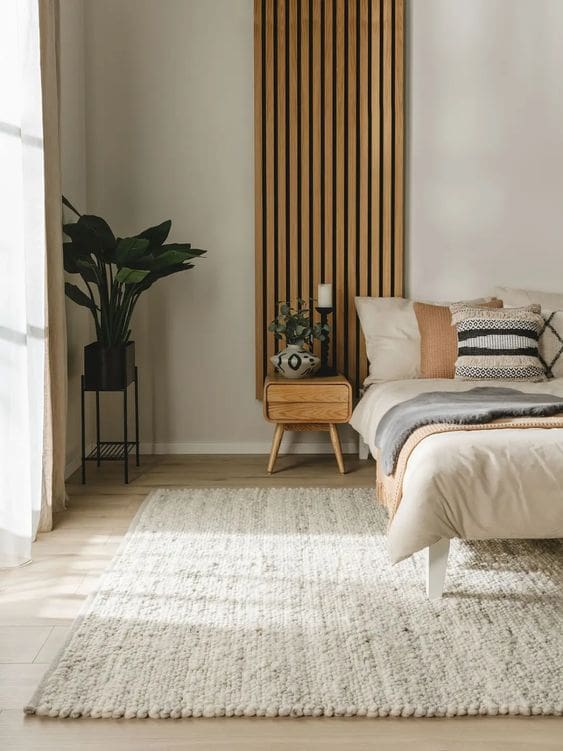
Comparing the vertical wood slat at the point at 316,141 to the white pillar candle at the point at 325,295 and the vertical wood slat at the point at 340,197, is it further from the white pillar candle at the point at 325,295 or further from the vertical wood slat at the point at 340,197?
the white pillar candle at the point at 325,295

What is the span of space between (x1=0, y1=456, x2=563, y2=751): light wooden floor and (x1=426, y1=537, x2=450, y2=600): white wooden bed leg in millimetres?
715

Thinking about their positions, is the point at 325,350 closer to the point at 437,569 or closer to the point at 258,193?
the point at 258,193


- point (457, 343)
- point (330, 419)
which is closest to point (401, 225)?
point (457, 343)

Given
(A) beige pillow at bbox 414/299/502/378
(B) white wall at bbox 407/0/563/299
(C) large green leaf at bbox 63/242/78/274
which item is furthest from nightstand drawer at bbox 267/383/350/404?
(C) large green leaf at bbox 63/242/78/274

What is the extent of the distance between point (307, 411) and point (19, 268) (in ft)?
5.95

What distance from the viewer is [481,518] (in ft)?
8.58

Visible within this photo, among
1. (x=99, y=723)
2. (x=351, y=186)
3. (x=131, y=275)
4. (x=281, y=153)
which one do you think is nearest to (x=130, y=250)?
(x=131, y=275)

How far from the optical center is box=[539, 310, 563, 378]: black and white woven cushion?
433 cm

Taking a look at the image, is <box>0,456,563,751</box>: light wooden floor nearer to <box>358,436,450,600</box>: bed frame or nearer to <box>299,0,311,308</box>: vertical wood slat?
<box>358,436,450,600</box>: bed frame

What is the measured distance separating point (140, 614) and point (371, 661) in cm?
76

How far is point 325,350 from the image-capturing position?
4.81 metres

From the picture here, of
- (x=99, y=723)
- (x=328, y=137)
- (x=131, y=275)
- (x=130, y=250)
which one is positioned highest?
(x=328, y=137)

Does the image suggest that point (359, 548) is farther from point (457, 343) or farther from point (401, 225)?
point (401, 225)

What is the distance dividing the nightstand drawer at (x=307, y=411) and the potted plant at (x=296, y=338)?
193 millimetres
